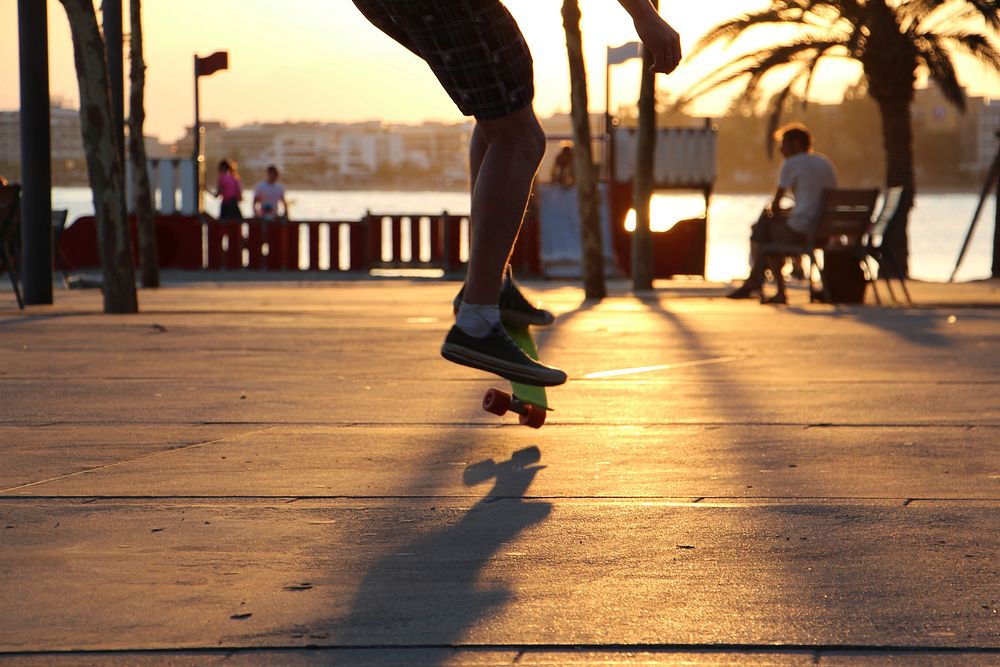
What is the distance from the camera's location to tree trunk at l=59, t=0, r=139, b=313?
9.79 m

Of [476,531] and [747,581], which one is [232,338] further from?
[747,581]

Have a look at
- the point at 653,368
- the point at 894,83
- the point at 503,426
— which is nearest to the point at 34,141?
the point at 653,368

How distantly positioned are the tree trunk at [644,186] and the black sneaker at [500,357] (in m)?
12.8

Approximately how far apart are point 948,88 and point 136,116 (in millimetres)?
14524

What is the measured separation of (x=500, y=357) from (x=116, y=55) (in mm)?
12643

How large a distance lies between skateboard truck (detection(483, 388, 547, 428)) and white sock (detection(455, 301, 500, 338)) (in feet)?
0.85

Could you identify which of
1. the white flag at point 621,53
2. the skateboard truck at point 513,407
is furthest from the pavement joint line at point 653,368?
the white flag at point 621,53

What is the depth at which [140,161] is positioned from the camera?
1731 cm

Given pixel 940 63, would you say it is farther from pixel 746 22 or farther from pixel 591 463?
pixel 591 463

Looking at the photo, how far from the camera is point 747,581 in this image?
2475 millimetres

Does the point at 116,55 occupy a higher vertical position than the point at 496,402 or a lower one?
higher

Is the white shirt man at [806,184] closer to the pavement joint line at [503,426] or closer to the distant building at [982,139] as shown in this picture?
the pavement joint line at [503,426]

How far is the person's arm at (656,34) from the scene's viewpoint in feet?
12.2

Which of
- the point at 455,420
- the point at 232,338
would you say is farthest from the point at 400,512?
the point at 232,338
